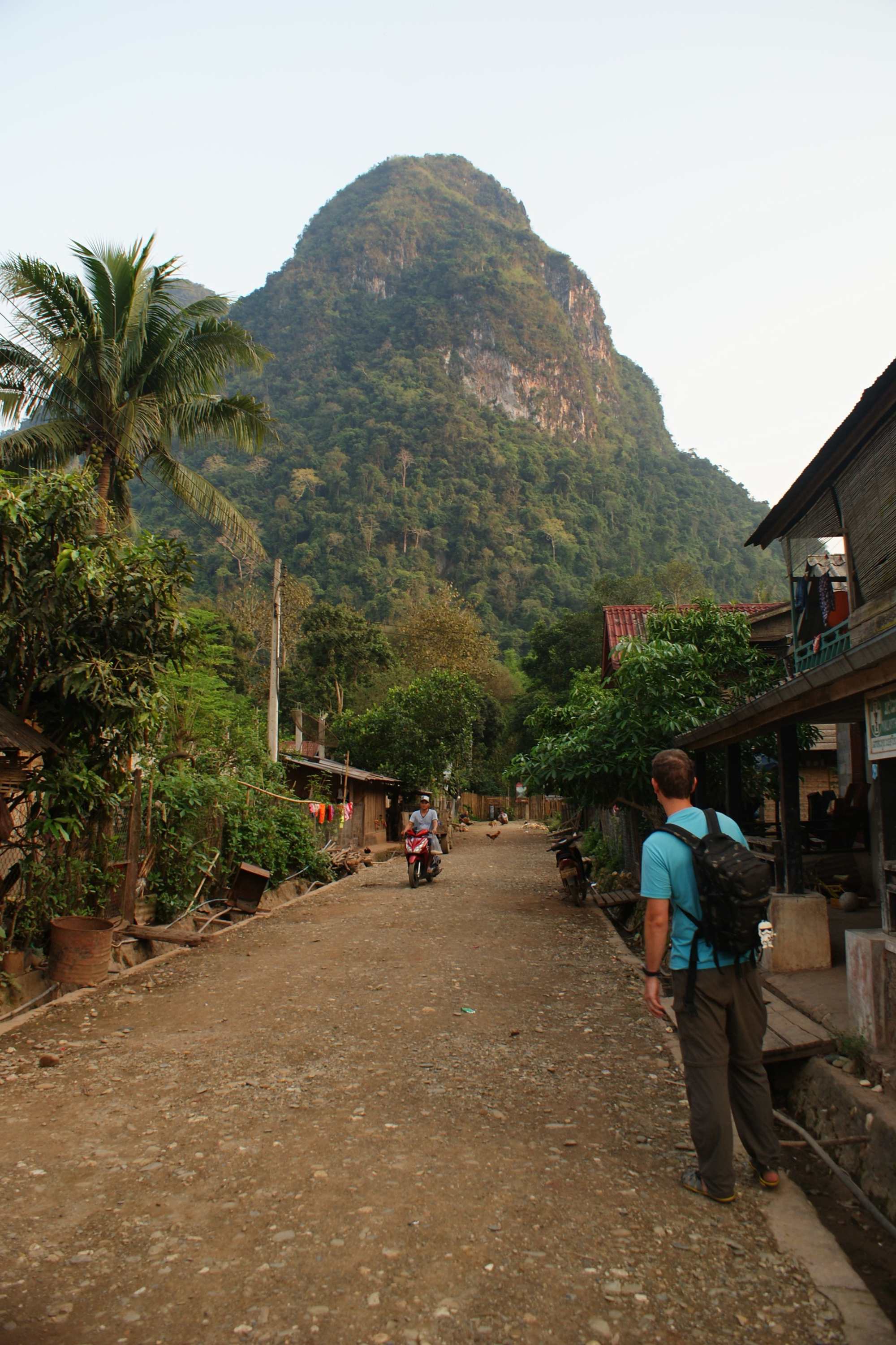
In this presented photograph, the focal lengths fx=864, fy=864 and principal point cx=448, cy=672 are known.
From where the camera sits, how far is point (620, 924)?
38.7 feet

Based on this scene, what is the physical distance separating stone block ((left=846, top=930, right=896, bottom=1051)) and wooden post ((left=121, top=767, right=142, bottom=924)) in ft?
21.0

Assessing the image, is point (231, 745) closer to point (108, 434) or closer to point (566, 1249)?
point (108, 434)

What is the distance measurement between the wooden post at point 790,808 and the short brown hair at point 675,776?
12.6 feet

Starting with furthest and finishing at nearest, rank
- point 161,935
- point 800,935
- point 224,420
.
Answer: point 224,420, point 161,935, point 800,935

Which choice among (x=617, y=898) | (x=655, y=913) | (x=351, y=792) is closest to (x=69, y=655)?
(x=655, y=913)

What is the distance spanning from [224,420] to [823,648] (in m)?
10.3

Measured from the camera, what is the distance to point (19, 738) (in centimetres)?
622

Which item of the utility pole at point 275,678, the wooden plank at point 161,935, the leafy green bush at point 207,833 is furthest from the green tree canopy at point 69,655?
the utility pole at point 275,678

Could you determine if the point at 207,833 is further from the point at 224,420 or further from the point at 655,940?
the point at 655,940

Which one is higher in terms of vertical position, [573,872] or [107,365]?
[107,365]

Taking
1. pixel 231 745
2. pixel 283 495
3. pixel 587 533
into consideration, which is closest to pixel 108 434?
pixel 231 745

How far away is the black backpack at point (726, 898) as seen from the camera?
3.47m

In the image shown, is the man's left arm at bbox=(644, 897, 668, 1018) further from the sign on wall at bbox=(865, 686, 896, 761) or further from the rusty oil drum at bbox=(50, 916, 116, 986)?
the rusty oil drum at bbox=(50, 916, 116, 986)

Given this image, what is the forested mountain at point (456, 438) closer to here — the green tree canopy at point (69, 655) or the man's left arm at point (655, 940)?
the green tree canopy at point (69, 655)
